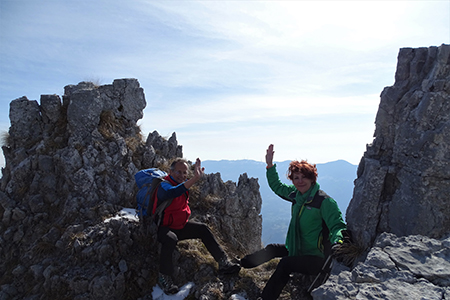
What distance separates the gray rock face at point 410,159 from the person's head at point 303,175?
4.75ft

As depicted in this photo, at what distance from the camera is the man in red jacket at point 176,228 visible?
8383 mm

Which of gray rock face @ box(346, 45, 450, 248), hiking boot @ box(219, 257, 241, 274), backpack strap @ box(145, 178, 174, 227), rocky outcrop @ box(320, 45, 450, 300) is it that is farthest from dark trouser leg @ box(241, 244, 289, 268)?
backpack strap @ box(145, 178, 174, 227)

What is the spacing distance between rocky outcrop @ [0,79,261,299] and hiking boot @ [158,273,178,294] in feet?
1.29

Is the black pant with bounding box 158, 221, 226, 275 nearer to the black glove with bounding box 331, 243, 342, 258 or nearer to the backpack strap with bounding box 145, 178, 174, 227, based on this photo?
the backpack strap with bounding box 145, 178, 174, 227

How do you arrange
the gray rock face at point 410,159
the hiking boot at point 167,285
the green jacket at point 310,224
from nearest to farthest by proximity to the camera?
the gray rock face at point 410,159, the green jacket at point 310,224, the hiking boot at point 167,285

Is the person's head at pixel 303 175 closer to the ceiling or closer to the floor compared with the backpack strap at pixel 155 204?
closer to the ceiling

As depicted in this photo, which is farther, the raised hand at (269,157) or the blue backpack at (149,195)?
the blue backpack at (149,195)

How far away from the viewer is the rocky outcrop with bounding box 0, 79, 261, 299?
28.5ft

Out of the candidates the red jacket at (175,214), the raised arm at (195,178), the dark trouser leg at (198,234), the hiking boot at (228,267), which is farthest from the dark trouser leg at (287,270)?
the red jacket at (175,214)

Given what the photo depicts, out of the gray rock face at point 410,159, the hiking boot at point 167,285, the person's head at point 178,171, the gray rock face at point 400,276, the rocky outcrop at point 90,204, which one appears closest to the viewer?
the gray rock face at point 400,276

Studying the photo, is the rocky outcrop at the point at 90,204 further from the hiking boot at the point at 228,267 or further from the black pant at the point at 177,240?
the black pant at the point at 177,240

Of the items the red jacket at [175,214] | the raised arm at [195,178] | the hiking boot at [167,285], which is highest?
the raised arm at [195,178]

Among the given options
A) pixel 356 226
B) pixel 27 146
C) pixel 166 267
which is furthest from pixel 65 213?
pixel 356 226

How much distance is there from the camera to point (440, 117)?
6844mm
